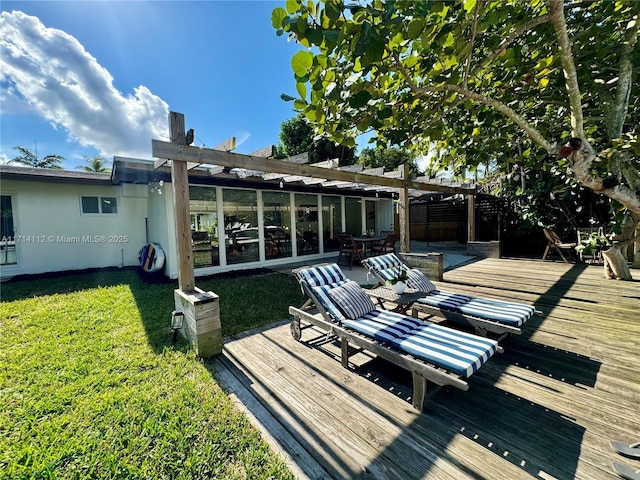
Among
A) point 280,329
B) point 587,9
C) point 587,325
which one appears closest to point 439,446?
point 280,329

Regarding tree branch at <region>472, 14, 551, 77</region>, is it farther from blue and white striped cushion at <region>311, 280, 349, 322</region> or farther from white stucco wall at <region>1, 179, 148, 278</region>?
white stucco wall at <region>1, 179, 148, 278</region>

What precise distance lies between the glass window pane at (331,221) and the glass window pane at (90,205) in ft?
25.6

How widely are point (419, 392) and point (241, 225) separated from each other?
722 centimetres

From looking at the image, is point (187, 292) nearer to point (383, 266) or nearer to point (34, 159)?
point (383, 266)

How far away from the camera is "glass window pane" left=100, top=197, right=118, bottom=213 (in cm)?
880

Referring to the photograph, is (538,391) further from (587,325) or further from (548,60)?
(548,60)

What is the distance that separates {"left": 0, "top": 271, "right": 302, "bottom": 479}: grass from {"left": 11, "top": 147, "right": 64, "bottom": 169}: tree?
26.3 meters

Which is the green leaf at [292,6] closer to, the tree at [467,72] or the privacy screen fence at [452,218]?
the tree at [467,72]

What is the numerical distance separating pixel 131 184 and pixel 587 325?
39.1 ft

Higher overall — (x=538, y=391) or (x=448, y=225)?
(x=448, y=225)

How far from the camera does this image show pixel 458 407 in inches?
89.6

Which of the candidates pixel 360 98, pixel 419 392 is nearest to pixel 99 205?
pixel 360 98

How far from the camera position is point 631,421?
2035 mm

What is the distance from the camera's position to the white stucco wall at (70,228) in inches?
299
